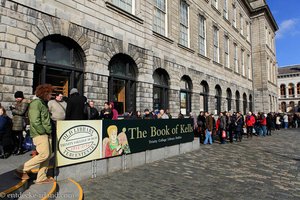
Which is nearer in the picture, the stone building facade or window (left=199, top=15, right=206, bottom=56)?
the stone building facade

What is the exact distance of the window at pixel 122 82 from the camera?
10.2m

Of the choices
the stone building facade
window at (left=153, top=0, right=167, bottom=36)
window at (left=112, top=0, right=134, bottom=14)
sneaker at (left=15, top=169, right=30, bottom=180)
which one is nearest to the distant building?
the stone building facade

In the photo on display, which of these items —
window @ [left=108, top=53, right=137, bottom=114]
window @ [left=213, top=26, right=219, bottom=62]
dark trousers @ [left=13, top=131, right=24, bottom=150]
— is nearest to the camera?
dark trousers @ [left=13, top=131, right=24, bottom=150]

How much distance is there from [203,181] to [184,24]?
12637mm

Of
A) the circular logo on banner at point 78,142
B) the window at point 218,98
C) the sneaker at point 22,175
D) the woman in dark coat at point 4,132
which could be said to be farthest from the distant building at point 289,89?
the sneaker at point 22,175

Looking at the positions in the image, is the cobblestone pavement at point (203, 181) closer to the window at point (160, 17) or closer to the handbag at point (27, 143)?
the handbag at point (27, 143)

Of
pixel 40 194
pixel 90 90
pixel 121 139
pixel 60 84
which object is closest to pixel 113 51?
pixel 90 90

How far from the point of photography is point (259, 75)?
31.0 metres

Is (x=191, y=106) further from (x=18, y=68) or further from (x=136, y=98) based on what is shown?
(x=18, y=68)

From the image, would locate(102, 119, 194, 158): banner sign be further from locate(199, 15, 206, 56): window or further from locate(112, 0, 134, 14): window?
locate(199, 15, 206, 56): window

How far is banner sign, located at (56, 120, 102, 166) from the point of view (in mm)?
4852

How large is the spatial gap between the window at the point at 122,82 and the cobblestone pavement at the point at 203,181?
416 centimetres

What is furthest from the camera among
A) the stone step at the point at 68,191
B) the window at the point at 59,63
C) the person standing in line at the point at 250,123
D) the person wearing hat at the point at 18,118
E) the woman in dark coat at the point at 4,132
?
the person standing in line at the point at 250,123

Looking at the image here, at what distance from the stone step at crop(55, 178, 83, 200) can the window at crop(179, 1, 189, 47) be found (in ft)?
40.6
